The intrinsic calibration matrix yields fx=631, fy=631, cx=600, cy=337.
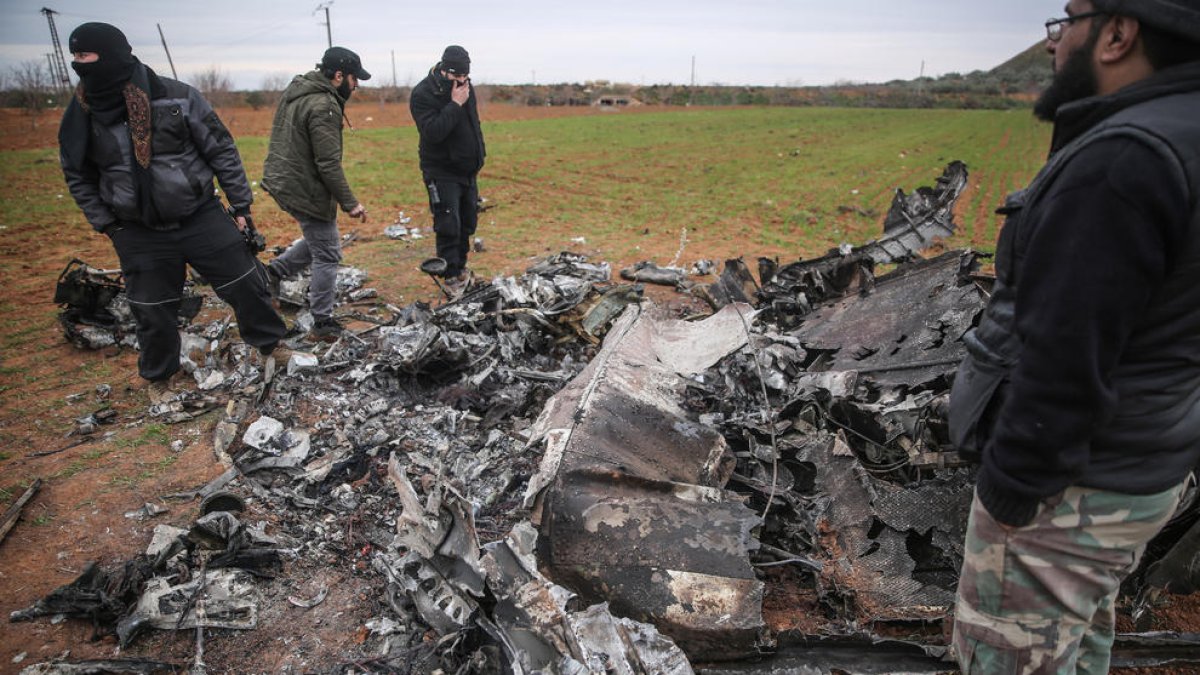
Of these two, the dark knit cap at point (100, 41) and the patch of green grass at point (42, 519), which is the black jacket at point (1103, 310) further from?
the dark knit cap at point (100, 41)

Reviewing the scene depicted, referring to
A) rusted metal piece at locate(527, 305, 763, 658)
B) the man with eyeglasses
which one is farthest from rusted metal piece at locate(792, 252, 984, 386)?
the man with eyeglasses

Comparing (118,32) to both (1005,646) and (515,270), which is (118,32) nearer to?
(515,270)

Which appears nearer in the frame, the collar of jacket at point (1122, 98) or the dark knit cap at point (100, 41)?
the collar of jacket at point (1122, 98)

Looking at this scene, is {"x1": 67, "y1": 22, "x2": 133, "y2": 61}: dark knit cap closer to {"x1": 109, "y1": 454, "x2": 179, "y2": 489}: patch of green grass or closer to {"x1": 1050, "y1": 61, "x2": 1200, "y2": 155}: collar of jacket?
{"x1": 109, "y1": 454, "x2": 179, "y2": 489}: patch of green grass

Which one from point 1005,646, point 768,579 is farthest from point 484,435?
point 1005,646

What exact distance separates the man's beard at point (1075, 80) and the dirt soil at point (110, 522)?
2.46 m

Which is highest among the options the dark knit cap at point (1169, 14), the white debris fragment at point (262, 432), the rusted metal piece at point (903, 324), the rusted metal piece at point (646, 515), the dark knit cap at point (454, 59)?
the dark knit cap at point (454, 59)

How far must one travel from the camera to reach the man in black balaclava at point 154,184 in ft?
13.6

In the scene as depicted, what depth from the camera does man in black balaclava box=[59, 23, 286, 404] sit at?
13.6 ft

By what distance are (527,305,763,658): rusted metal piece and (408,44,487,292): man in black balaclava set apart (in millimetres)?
3650

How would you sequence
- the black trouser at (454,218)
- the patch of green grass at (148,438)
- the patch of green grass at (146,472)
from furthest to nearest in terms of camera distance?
the black trouser at (454,218)
the patch of green grass at (148,438)
the patch of green grass at (146,472)

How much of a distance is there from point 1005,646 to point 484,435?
3345 mm

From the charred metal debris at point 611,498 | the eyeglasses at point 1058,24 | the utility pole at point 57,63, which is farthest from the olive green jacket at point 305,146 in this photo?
the utility pole at point 57,63

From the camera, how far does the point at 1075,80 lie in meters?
1.62
